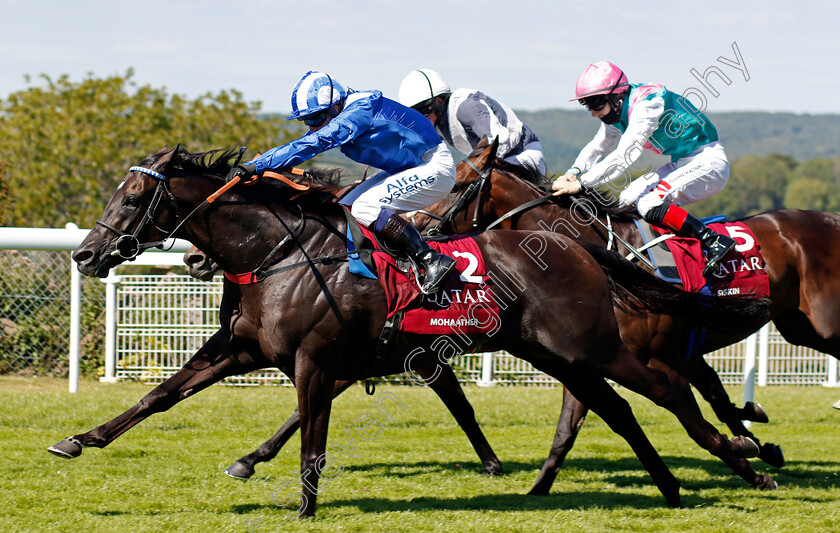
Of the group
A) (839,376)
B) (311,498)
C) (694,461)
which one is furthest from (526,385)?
(311,498)

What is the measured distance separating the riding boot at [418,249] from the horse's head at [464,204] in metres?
0.95

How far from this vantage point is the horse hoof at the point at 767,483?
4.71m

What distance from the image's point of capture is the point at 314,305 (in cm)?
383

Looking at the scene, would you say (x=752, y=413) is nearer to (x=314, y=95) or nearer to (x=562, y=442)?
(x=562, y=442)

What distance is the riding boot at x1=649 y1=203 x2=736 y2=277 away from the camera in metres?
4.62

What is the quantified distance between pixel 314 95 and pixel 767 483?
119 inches

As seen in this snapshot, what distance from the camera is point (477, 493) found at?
461 centimetres

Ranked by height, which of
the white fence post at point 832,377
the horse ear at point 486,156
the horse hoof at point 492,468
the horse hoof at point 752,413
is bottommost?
the white fence post at point 832,377

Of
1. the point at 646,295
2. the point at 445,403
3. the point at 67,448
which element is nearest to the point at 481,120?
the point at 646,295

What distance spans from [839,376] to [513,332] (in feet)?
19.7

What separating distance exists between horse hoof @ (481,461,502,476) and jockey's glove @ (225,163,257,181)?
2.20 metres

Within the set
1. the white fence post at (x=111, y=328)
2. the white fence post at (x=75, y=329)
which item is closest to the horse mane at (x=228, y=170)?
the white fence post at (x=75, y=329)

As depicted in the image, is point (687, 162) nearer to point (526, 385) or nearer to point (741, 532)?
point (741, 532)

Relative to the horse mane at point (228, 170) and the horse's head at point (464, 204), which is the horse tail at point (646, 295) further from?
the horse mane at point (228, 170)
